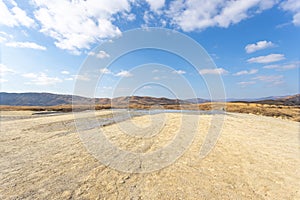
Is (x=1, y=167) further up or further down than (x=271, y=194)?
further up

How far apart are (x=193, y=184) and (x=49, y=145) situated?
965 cm

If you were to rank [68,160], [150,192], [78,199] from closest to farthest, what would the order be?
[78,199] < [150,192] < [68,160]

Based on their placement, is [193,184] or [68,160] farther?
[68,160]

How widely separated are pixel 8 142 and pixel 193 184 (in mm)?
12498

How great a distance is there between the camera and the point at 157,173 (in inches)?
371

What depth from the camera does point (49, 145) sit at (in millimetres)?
13500

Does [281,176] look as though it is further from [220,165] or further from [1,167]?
[1,167]

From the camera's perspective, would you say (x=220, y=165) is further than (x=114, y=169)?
Yes

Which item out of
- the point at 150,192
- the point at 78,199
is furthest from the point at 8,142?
the point at 150,192

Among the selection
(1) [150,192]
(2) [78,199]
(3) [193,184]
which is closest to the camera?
(2) [78,199]

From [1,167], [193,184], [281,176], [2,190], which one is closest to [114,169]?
[193,184]

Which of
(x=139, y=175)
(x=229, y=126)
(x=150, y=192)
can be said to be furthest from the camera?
(x=229, y=126)

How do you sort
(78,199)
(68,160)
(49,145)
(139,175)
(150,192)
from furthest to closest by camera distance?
1. (49,145)
2. (68,160)
3. (139,175)
4. (150,192)
5. (78,199)

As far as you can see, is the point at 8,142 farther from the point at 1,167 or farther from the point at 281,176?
the point at 281,176
